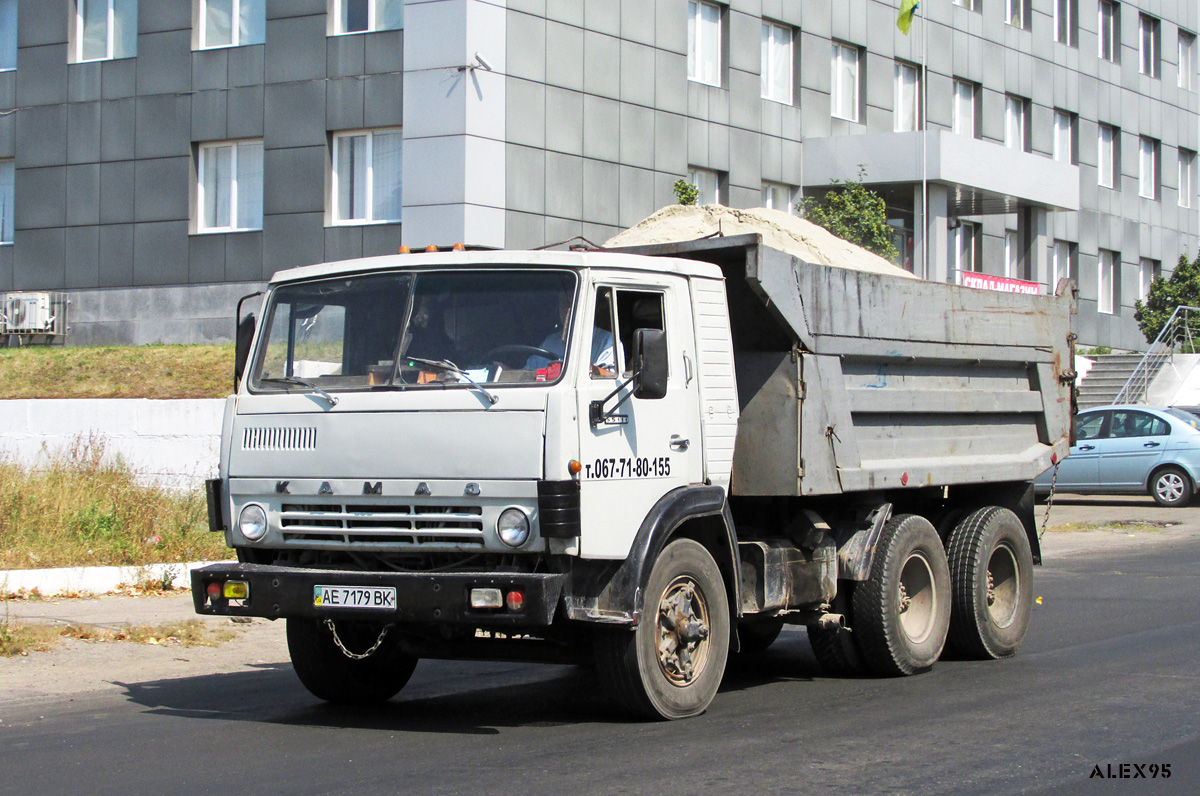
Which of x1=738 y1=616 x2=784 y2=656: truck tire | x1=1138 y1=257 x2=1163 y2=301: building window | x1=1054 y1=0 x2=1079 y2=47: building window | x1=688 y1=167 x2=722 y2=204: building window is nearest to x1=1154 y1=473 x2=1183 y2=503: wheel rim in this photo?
x1=688 y1=167 x2=722 y2=204: building window

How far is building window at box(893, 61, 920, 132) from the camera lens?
34625 millimetres

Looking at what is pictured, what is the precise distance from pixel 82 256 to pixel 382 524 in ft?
74.1

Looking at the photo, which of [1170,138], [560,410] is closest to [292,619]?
[560,410]

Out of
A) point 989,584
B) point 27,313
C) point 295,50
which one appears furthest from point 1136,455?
point 27,313

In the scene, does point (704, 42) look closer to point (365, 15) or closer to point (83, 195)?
point (365, 15)

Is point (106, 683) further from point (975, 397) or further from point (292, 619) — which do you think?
point (975, 397)

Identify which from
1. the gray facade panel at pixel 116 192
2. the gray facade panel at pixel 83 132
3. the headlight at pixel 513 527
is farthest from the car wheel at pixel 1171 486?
the gray facade panel at pixel 83 132

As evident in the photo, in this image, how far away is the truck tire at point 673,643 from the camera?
687 cm

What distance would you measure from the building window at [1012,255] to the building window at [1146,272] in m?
7.59

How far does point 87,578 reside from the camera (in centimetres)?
1168

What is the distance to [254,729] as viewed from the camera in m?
7.11

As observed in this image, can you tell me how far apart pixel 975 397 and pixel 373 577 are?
4.76m

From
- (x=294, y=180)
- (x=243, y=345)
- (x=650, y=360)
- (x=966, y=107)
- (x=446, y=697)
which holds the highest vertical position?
(x=966, y=107)

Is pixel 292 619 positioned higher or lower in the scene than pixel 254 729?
higher
